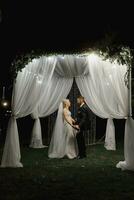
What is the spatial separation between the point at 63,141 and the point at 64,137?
13 centimetres

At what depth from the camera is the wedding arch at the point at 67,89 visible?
32.8 feet

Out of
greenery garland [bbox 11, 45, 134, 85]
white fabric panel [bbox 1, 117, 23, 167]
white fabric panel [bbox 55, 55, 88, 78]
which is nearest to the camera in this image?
white fabric panel [bbox 1, 117, 23, 167]

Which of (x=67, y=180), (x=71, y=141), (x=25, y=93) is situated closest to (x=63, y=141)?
(x=71, y=141)

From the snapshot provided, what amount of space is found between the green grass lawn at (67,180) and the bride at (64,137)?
0.46 m

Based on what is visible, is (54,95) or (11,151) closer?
(11,151)

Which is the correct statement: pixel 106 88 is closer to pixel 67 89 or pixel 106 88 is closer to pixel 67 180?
pixel 67 89

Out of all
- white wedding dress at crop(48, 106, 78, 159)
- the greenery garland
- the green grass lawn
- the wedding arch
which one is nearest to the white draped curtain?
the wedding arch

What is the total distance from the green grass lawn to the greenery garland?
250 cm

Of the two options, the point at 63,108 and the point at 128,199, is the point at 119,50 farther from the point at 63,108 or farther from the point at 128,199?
the point at 128,199

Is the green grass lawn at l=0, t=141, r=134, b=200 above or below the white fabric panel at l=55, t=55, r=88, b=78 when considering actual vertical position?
below

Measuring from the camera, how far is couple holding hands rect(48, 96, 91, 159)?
38.0 ft

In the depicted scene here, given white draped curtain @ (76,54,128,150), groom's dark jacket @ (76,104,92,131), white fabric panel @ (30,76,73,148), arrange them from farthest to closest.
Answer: white fabric panel @ (30,76,73,148) < groom's dark jacket @ (76,104,92,131) < white draped curtain @ (76,54,128,150)

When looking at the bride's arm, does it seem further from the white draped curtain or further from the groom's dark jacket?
the white draped curtain

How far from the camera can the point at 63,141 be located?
1202 centimetres
